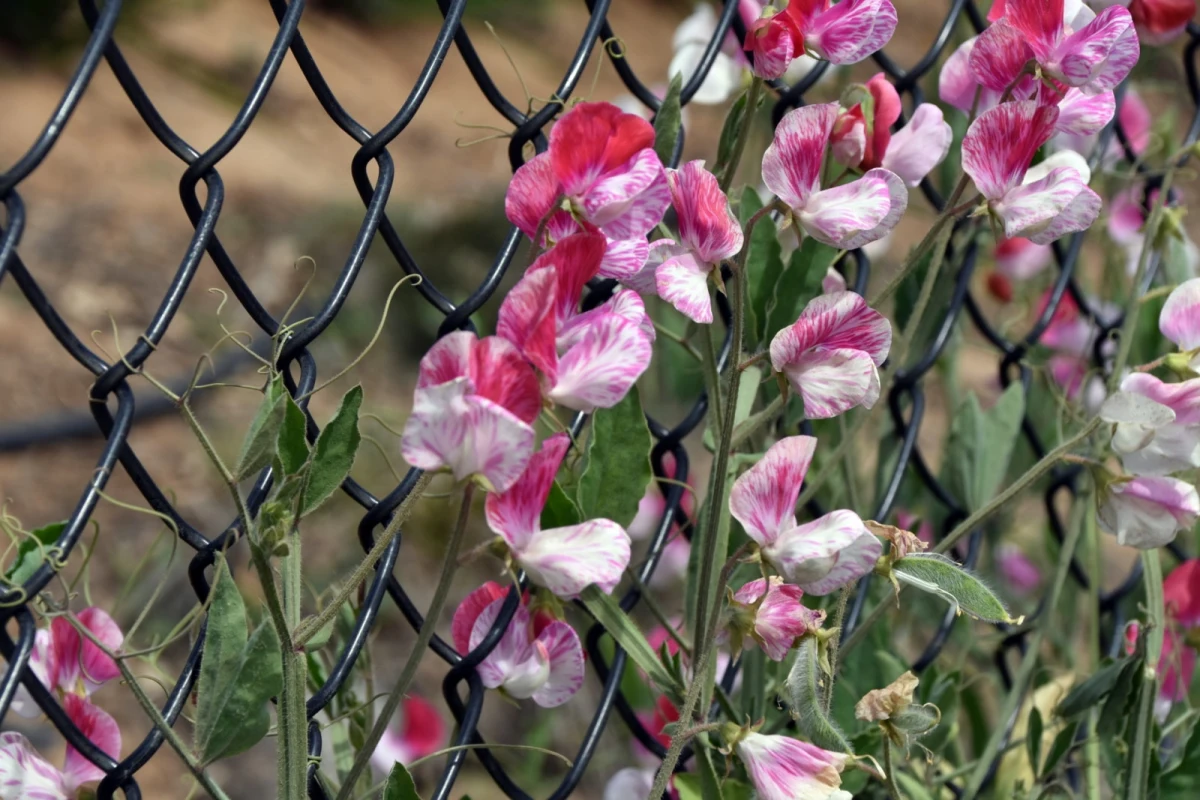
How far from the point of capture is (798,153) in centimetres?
56

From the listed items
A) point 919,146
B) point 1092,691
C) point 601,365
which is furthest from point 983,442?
point 601,365

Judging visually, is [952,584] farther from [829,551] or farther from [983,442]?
[983,442]

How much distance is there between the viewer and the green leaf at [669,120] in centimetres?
66

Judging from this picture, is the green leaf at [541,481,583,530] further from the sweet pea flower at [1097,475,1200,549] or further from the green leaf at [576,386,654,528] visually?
the sweet pea flower at [1097,475,1200,549]

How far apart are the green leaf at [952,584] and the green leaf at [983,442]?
40 cm

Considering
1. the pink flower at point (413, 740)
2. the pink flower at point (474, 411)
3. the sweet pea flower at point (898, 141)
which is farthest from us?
the pink flower at point (413, 740)

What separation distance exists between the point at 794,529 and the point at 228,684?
232mm

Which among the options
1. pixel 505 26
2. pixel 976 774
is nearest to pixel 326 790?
pixel 976 774

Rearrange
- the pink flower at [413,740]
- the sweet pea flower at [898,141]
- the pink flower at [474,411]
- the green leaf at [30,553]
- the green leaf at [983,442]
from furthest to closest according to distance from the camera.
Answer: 1. the pink flower at [413,740]
2. the green leaf at [983,442]
3. the sweet pea flower at [898,141]
4. the green leaf at [30,553]
5. the pink flower at [474,411]

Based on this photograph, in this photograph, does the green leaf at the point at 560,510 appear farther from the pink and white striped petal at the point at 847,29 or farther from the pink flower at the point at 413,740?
the pink flower at the point at 413,740

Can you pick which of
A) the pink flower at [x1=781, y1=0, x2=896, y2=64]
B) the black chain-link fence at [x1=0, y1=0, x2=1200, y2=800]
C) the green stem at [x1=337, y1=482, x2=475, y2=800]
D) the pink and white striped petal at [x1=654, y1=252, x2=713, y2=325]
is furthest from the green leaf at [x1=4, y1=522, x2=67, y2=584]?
the pink flower at [x1=781, y1=0, x2=896, y2=64]

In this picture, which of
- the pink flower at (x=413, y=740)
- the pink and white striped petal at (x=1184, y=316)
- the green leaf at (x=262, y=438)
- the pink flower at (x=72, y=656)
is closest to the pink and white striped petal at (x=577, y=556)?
the green leaf at (x=262, y=438)

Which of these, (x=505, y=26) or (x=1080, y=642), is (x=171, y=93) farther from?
(x=1080, y=642)

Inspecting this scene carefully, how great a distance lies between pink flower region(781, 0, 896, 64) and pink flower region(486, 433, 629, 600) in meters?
0.23
